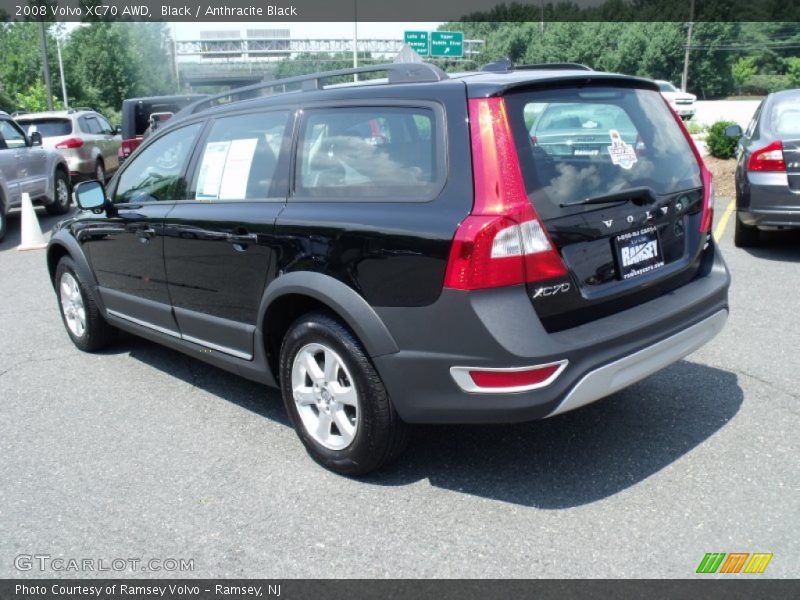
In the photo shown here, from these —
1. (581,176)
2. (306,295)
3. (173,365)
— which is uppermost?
(581,176)

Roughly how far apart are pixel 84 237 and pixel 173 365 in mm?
1116

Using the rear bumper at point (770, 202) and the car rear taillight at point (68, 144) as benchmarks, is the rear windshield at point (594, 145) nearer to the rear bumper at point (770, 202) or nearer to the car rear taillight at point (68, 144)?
the rear bumper at point (770, 202)

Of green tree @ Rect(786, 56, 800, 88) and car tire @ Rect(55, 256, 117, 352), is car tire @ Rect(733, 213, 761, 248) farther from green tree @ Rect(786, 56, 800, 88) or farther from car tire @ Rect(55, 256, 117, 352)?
green tree @ Rect(786, 56, 800, 88)

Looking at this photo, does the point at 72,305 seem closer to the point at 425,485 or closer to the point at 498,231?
the point at 425,485

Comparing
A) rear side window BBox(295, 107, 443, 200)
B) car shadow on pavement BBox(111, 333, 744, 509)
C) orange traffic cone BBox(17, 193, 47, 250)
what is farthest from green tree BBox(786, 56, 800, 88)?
rear side window BBox(295, 107, 443, 200)

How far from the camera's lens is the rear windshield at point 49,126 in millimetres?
15344

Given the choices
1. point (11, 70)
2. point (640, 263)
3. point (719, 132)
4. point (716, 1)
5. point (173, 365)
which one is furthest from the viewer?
point (716, 1)

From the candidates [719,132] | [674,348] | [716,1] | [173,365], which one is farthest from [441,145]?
[716,1]

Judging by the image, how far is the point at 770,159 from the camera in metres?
7.08

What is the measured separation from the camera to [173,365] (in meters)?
5.29

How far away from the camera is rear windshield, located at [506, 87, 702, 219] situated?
3004 mm

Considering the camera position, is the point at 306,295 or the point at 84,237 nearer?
the point at 306,295

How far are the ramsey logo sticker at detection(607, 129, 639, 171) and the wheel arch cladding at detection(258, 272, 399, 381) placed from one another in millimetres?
1289
